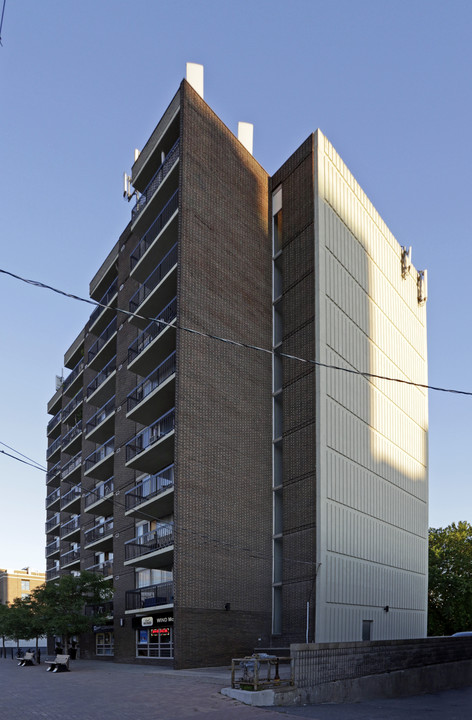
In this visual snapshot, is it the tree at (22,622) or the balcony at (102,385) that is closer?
the tree at (22,622)

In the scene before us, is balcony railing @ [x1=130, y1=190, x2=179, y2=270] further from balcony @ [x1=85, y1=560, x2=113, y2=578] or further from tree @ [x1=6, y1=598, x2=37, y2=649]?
tree @ [x1=6, y1=598, x2=37, y2=649]

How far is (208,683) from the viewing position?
70.3 ft

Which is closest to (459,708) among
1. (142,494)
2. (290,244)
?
(142,494)

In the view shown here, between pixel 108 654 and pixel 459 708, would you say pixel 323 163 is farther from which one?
pixel 108 654

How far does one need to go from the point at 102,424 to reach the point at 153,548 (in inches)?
517

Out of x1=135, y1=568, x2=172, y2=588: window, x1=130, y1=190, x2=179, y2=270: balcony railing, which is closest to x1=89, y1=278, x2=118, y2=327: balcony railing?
x1=130, y1=190, x2=179, y2=270: balcony railing

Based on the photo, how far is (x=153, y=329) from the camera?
3672 centimetres

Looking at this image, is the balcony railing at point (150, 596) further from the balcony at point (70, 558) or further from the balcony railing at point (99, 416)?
the balcony at point (70, 558)

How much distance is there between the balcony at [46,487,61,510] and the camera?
6273cm

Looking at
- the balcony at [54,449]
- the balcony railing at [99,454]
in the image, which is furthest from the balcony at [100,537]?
the balcony at [54,449]

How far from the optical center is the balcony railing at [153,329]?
113 feet

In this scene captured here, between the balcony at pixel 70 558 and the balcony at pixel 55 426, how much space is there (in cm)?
1330

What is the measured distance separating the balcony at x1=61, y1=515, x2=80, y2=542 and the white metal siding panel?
75.9 ft

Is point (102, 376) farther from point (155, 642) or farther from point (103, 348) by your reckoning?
point (155, 642)
